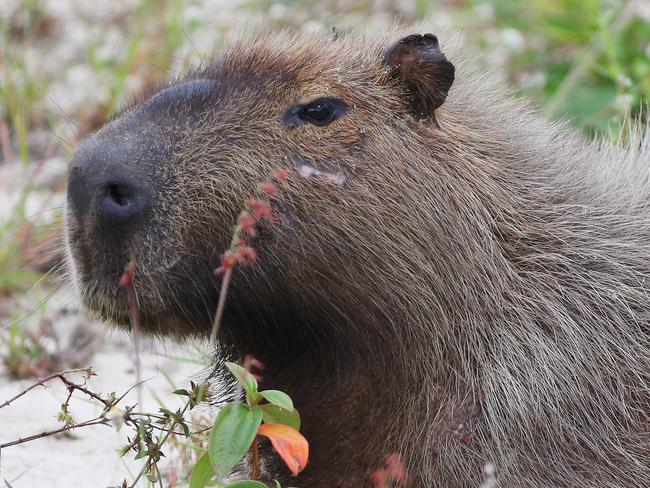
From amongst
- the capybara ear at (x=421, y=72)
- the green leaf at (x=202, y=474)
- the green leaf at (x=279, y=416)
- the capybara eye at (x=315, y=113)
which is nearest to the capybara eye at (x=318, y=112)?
the capybara eye at (x=315, y=113)

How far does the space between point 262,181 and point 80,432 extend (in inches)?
66.9

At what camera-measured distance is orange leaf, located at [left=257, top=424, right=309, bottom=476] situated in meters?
3.06

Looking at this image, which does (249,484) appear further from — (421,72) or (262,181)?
(421,72)

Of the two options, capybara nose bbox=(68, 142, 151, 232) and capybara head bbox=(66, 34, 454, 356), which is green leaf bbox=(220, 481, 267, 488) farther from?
capybara nose bbox=(68, 142, 151, 232)

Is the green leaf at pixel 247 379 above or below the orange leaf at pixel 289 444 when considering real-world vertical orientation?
→ above

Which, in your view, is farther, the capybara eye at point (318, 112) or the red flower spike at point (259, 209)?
the capybara eye at point (318, 112)

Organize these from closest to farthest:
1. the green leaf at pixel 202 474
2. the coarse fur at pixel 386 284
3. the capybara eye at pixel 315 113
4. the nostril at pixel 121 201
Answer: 1. the green leaf at pixel 202 474
2. the nostril at pixel 121 201
3. the coarse fur at pixel 386 284
4. the capybara eye at pixel 315 113

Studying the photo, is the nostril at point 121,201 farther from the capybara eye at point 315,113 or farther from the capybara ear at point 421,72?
the capybara ear at point 421,72

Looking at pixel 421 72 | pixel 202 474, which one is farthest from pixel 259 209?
pixel 421 72

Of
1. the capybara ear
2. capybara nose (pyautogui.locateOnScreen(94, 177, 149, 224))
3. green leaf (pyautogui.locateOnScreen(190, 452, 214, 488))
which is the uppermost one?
the capybara ear

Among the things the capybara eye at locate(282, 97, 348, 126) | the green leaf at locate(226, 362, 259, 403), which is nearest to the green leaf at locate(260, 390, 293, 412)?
the green leaf at locate(226, 362, 259, 403)

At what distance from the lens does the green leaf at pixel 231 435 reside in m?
2.91

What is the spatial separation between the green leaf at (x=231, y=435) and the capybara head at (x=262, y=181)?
0.49 m

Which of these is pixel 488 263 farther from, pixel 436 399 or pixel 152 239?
pixel 152 239
